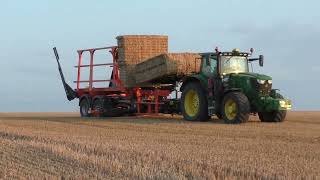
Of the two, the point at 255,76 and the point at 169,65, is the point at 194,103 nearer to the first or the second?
the point at 169,65

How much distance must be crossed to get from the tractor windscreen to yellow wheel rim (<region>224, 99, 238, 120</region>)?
1.05 meters

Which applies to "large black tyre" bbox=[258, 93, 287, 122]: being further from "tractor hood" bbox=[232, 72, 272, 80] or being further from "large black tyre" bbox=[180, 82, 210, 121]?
"large black tyre" bbox=[180, 82, 210, 121]

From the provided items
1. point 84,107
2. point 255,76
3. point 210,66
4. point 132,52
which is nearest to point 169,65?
point 210,66

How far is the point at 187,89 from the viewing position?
18312mm

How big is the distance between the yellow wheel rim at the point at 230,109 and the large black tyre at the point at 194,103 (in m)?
0.88

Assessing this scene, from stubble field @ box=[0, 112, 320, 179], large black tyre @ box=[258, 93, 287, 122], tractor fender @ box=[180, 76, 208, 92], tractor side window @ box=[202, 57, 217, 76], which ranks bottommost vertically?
stubble field @ box=[0, 112, 320, 179]

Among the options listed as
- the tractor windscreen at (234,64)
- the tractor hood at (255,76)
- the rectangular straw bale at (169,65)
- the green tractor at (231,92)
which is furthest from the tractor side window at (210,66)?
the rectangular straw bale at (169,65)

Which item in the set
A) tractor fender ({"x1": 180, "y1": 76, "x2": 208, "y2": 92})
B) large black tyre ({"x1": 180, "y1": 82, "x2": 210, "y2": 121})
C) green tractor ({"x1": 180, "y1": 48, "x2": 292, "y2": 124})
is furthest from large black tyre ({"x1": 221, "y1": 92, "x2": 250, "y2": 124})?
tractor fender ({"x1": 180, "y1": 76, "x2": 208, "y2": 92})

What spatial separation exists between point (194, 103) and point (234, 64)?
173 cm

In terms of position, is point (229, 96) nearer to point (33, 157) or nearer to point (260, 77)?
point (260, 77)

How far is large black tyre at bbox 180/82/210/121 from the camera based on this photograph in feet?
57.8

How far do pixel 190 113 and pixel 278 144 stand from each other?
6.97 m

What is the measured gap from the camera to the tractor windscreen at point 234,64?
17.4 metres

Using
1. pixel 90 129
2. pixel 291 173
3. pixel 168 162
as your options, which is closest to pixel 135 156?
pixel 168 162
